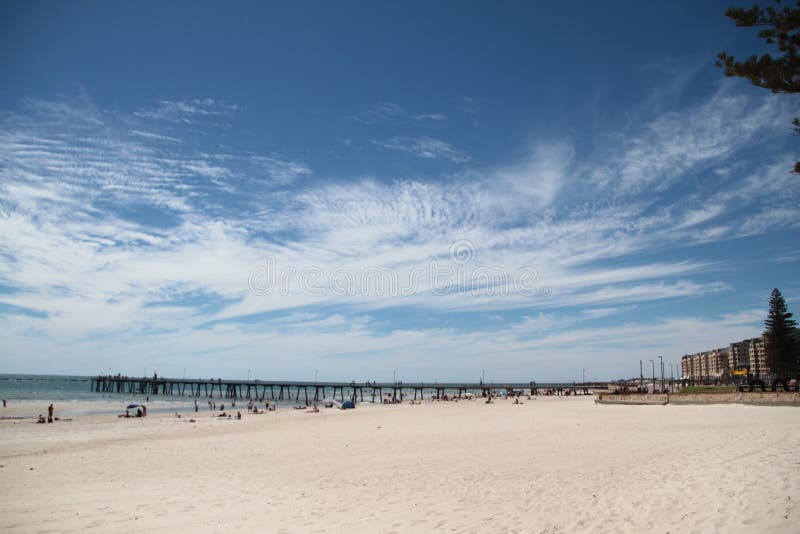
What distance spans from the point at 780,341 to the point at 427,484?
6797 cm

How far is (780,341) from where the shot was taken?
5853cm

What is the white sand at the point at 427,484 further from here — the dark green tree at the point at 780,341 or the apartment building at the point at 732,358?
the apartment building at the point at 732,358

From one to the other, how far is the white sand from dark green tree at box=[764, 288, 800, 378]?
51.7m

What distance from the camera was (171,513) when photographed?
917cm

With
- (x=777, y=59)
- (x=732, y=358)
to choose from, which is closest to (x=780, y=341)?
(x=777, y=59)

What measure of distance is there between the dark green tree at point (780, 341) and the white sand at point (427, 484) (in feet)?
170

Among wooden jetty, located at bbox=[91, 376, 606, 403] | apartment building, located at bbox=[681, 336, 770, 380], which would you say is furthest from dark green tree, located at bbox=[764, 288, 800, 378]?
apartment building, located at bbox=[681, 336, 770, 380]

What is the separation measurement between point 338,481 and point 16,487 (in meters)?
8.45

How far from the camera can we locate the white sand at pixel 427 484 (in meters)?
7.84

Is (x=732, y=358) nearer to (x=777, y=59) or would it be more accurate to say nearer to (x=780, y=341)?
(x=780, y=341)

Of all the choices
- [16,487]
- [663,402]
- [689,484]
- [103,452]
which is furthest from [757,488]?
[663,402]

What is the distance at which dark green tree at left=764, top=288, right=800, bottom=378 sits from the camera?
190ft

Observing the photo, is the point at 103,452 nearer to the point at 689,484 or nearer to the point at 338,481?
the point at 338,481

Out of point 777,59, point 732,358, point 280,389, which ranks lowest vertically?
point 280,389
